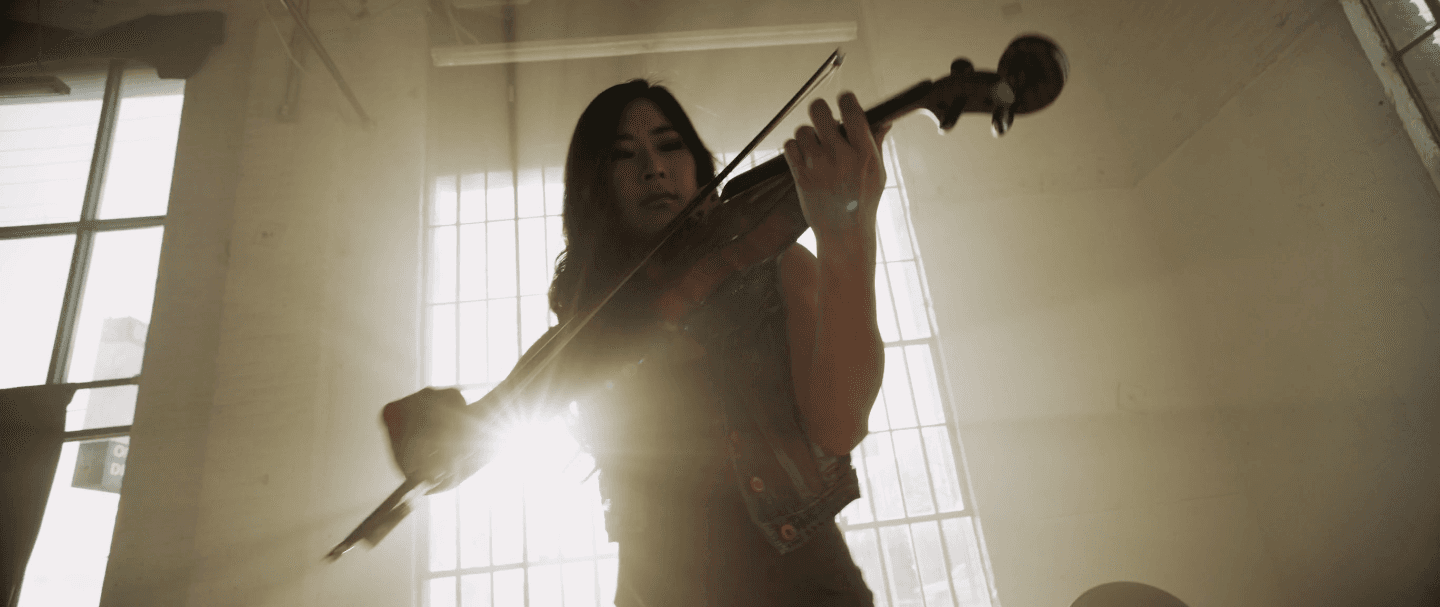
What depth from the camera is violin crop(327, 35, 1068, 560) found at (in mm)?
615

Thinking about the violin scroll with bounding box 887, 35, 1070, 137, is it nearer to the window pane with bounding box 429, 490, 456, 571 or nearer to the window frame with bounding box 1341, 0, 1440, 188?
the window frame with bounding box 1341, 0, 1440, 188

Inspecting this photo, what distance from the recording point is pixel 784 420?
Answer: 56 centimetres

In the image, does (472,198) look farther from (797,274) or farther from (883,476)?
(797,274)

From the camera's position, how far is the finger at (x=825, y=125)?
551 mm

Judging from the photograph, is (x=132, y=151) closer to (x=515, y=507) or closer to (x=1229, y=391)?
(x=515, y=507)

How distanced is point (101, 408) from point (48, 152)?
1328mm

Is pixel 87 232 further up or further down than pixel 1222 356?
further up

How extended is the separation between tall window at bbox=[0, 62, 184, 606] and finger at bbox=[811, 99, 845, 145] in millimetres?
2966

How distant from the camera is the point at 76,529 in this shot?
2.18m

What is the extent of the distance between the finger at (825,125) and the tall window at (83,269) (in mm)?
2966

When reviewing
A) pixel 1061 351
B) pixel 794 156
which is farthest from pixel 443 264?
pixel 1061 351

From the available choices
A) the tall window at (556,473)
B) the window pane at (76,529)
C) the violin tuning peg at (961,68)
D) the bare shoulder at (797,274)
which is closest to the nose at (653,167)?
the bare shoulder at (797,274)

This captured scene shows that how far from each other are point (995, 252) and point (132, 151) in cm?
387

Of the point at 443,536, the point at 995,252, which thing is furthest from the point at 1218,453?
the point at 443,536
